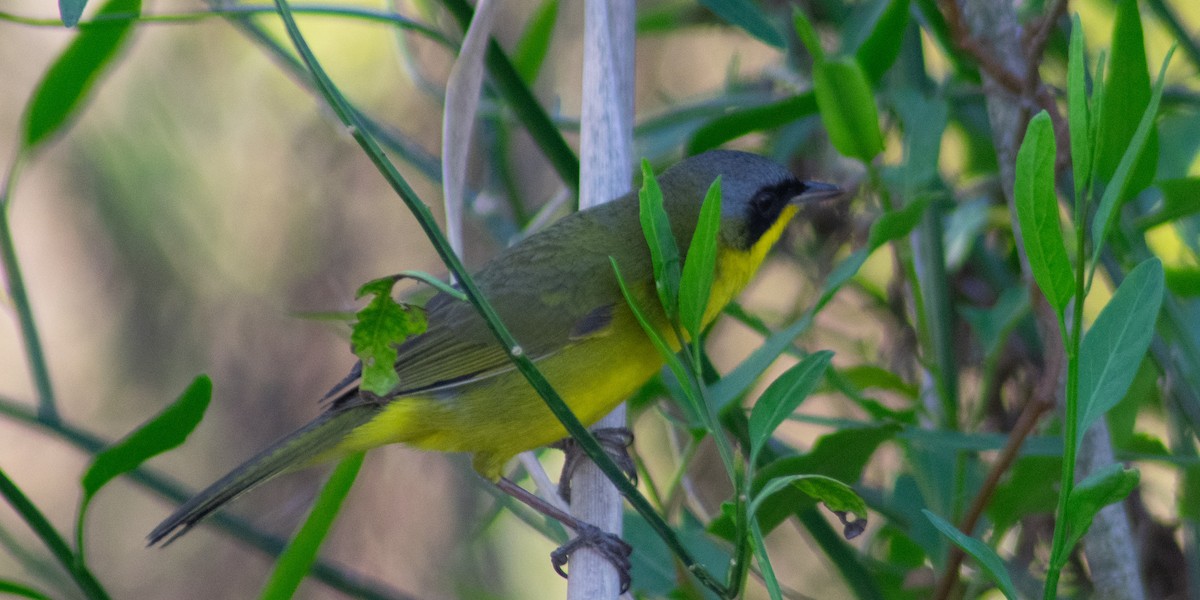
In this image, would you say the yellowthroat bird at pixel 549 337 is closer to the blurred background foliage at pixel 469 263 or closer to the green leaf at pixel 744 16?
the blurred background foliage at pixel 469 263

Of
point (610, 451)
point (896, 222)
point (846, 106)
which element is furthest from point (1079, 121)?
point (610, 451)

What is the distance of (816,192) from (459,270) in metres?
1.44

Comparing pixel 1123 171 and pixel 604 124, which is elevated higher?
pixel 604 124

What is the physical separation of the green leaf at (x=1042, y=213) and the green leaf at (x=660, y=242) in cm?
32

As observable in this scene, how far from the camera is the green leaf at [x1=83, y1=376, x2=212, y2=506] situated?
1364mm

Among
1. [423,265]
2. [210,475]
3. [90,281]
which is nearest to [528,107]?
[423,265]

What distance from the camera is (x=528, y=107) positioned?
165cm

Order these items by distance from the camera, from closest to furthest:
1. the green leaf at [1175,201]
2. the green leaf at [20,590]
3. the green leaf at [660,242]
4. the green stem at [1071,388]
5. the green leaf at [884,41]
→ the green stem at [1071,388] → the green leaf at [660,242] → the green leaf at [20,590] → the green leaf at [1175,201] → the green leaf at [884,41]

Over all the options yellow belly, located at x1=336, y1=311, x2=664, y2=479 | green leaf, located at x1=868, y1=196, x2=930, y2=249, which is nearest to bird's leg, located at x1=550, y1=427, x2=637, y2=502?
yellow belly, located at x1=336, y1=311, x2=664, y2=479

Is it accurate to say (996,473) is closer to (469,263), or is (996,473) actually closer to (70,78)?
(70,78)

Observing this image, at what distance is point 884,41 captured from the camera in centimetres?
166

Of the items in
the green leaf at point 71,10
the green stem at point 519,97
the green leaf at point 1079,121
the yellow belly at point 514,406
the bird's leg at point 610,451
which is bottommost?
the green leaf at point 1079,121

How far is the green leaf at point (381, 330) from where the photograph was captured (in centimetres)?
120

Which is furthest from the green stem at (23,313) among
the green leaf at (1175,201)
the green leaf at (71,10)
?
the green leaf at (1175,201)
